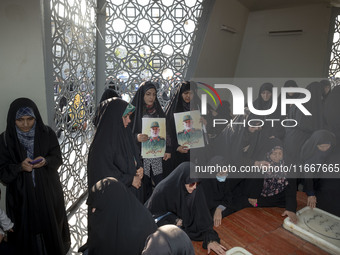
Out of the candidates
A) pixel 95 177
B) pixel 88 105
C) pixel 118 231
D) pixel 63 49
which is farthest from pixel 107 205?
pixel 88 105

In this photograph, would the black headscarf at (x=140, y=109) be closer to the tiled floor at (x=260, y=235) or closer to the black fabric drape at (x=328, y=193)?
the tiled floor at (x=260, y=235)

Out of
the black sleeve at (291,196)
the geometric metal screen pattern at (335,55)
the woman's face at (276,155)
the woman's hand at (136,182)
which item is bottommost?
the black sleeve at (291,196)

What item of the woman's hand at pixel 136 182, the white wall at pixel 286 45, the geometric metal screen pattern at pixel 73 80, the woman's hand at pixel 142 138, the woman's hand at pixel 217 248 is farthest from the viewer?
the white wall at pixel 286 45

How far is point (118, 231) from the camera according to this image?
56.9 inches

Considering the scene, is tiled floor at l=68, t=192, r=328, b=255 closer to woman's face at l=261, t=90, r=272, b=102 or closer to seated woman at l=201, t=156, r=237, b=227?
seated woman at l=201, t=156, r=237, b=227

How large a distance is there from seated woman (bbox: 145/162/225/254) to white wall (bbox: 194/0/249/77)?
9.69ft

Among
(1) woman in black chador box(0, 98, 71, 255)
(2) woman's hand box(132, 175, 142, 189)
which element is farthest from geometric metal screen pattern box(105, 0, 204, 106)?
(2) woman's hand box(132, 175, 142, 189)

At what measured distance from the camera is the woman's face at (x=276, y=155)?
2.32m

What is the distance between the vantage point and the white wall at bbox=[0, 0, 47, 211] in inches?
71.2

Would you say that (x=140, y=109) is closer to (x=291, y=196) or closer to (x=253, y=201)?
(x=253, y=201)

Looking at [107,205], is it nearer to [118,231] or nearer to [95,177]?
[118,231]

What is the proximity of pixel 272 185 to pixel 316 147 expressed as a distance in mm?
750

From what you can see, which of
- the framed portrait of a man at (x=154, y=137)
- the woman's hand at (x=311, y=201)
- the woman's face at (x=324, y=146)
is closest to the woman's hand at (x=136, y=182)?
the framed portrait of a man at (x=154, y=137)

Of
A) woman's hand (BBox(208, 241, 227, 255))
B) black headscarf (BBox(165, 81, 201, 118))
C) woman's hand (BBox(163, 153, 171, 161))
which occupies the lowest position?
woman's hand (BBox(208, 241, 227, 255))
